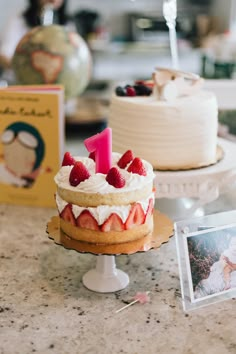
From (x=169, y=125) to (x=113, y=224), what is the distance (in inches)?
16.2

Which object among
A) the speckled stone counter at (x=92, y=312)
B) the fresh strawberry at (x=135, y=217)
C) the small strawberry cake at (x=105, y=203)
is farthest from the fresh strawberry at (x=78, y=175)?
the speckled stone counter at (x=92, y=312)

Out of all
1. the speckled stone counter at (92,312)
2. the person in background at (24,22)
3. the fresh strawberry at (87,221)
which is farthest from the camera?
the person in background at (24,22)

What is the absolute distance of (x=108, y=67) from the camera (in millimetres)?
5234

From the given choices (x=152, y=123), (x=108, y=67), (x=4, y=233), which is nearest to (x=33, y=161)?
(x=4, y=233)

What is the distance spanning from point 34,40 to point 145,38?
10.7ft

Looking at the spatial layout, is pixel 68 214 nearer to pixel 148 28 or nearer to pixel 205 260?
pixel 205 260

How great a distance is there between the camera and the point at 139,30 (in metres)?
5.20

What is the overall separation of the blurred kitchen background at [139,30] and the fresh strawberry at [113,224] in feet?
13.2

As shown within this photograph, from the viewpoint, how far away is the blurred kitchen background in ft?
16.6

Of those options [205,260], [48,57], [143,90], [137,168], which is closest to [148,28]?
[48,57]

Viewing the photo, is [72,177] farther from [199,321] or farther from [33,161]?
[33,161]

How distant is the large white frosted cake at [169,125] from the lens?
55.1 inches

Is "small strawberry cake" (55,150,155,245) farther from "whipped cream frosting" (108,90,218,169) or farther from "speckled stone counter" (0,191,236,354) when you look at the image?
"whipped cream frosting" (108,90,218,169)

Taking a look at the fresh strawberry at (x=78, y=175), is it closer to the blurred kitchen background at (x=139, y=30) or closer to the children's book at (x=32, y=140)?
the children's book at (x=32, y=140)
